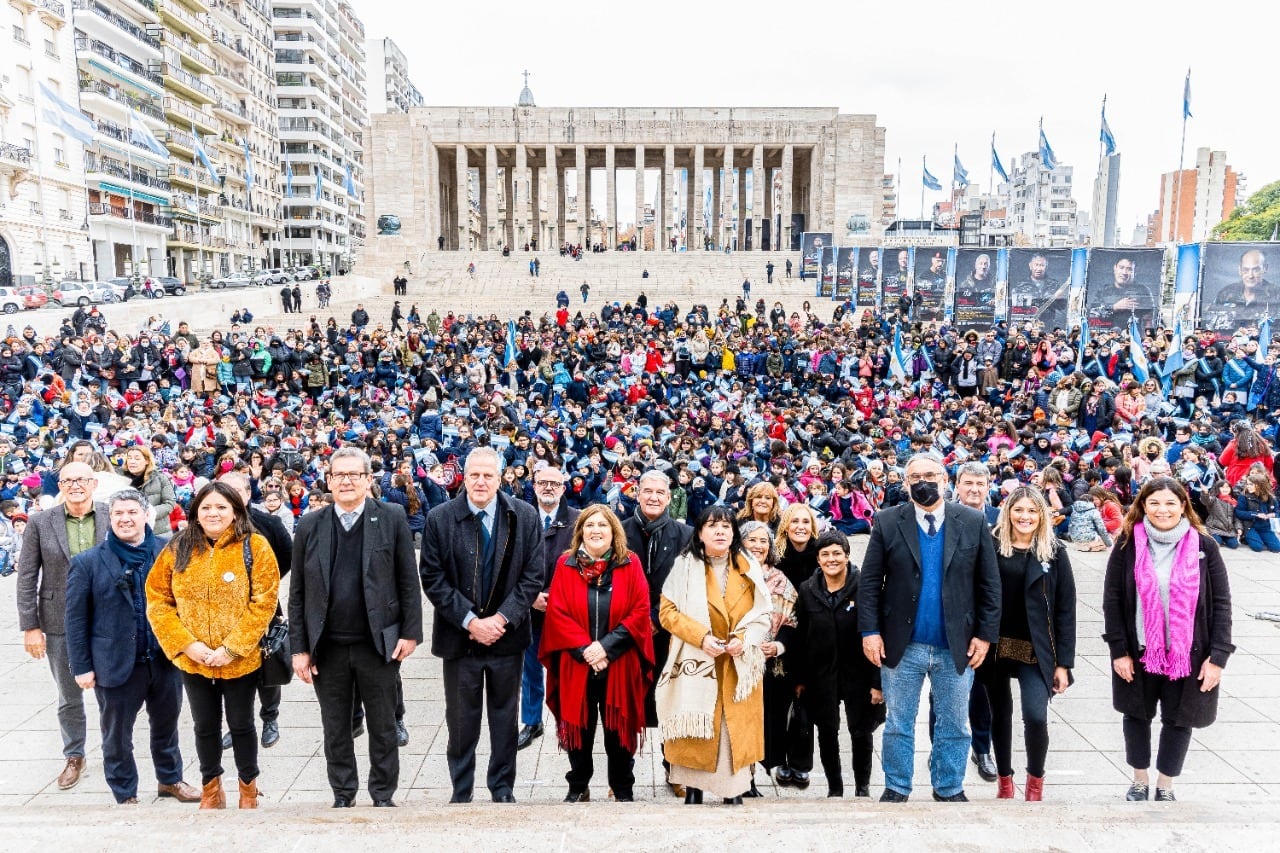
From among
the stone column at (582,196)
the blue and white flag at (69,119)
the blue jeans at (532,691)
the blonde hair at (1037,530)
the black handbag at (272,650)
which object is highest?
the stone column at (582,196)

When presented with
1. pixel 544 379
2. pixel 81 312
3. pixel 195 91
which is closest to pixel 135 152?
pixel 195 91

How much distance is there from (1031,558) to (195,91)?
2226 inches

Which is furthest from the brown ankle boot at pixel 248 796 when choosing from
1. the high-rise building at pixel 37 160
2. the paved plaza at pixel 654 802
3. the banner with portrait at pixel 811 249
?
the high-rise building at pixel 37 160

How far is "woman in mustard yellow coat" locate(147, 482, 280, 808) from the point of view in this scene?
392 cm

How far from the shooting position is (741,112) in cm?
4931

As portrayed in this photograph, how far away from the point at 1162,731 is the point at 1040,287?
16.1 meters

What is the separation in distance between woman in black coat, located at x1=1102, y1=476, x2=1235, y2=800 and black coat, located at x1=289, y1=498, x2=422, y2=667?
3.19 metres

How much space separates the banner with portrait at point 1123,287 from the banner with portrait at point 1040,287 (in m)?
0.49

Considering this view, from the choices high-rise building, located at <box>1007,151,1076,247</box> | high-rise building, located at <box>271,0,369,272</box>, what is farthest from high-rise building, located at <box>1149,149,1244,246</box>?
high-rise building, located at <box>271,0,369,272</box>

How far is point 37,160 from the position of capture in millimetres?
35250

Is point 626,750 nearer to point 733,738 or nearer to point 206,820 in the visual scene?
point 733,738

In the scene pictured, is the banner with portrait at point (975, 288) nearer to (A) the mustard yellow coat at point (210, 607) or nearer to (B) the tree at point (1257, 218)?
(A) the mustard yellow coat at point (210, 607)

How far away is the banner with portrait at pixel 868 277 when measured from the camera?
79.0 ft

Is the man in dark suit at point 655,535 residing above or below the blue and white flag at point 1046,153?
below
